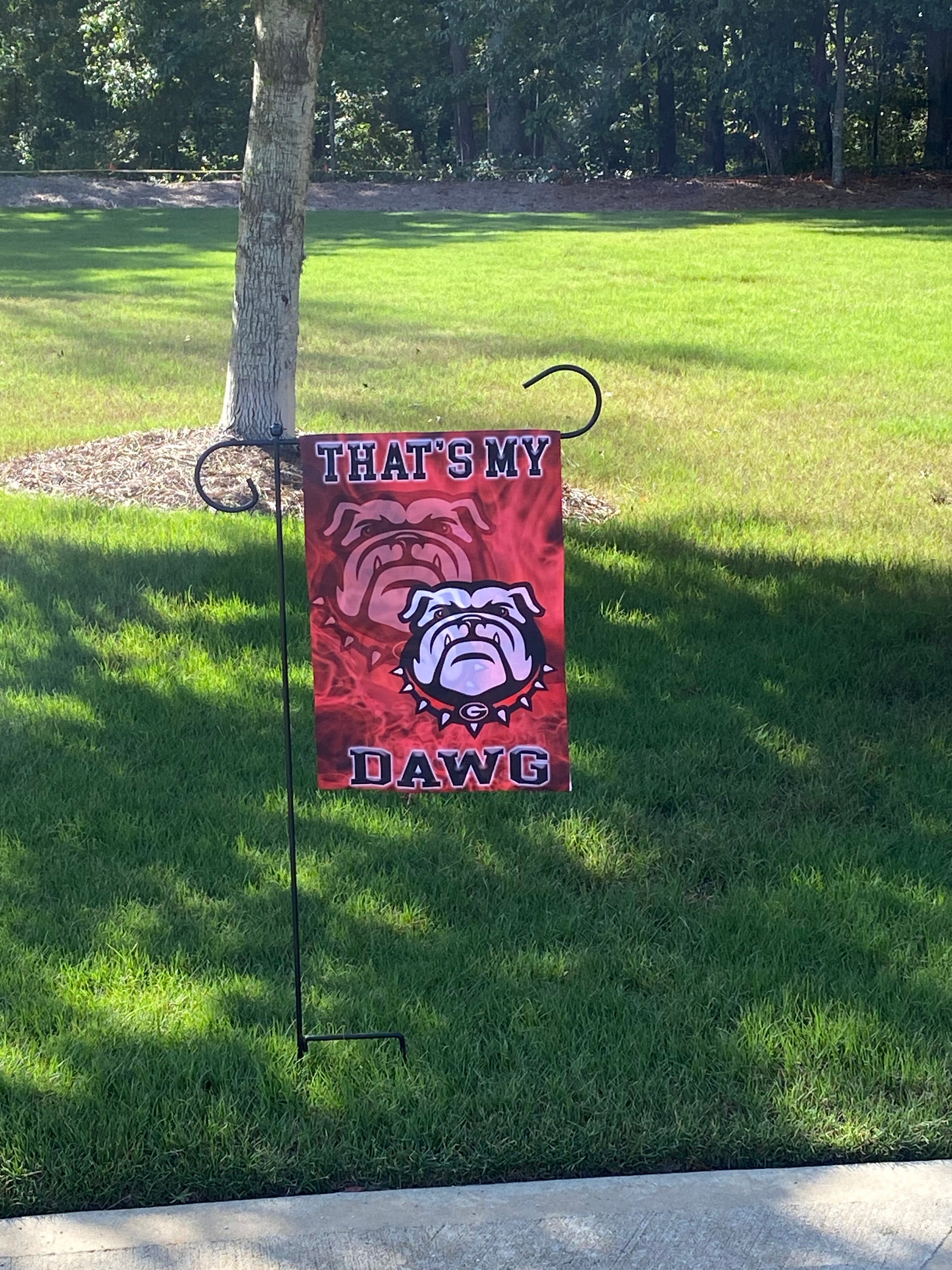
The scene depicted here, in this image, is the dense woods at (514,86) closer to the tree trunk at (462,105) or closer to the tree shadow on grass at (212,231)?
the tree trunk at (462,105)

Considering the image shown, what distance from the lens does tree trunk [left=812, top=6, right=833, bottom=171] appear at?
36.6m

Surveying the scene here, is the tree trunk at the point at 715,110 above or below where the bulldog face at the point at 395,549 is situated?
above

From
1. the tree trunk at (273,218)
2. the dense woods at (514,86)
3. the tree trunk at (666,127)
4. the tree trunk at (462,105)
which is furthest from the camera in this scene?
the tree trunk at (666,127)

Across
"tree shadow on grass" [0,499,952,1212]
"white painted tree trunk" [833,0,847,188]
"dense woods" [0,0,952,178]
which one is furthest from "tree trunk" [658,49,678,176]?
"tree shadow on grass" [0,499,952,1212]

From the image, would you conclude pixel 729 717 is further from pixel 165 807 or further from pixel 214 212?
pixel 214 212

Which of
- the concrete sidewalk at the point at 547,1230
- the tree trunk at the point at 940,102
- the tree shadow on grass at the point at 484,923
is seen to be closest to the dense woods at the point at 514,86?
the tree trunk at the point at 940,102

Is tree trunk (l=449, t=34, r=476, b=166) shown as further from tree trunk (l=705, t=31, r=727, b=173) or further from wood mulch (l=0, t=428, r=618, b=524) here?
wood mulch (l=0, t=428, r=618, b=524)

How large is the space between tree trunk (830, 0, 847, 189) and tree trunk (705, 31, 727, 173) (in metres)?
3.00

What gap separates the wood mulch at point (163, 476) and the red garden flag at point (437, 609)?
4.39m

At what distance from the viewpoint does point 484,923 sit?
3.83m

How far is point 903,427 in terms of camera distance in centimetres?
1017

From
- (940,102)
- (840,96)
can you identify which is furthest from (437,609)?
(940,102)

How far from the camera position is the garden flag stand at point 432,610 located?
302 centimetres

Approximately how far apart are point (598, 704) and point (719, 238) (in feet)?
74.6
